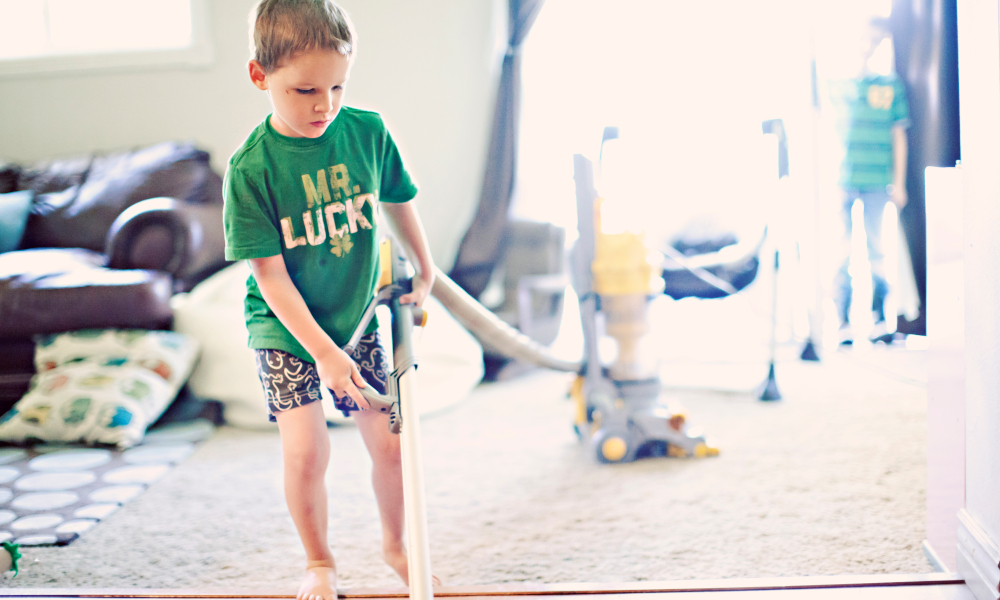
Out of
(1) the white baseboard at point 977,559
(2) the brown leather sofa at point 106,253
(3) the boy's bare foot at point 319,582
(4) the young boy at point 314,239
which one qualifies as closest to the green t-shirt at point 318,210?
(4) the young boy at point 314,239

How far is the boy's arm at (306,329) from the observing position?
0.83 metres

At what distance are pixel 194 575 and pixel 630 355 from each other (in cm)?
105

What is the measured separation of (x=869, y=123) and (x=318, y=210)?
106 inches

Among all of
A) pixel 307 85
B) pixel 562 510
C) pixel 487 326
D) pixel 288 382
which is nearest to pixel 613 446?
pixel 562 510

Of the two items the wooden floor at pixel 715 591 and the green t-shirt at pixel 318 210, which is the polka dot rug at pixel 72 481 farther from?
the green t-shirt at pixel 318 210

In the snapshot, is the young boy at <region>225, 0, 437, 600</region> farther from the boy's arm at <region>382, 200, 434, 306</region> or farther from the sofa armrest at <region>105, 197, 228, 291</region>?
the sofa armrest at <region>105, 197, 228, 291</region>

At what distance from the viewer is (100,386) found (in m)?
1.89

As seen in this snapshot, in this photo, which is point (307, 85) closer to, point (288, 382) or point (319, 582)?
point (288, 382)

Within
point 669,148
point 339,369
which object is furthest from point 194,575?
point 669,148

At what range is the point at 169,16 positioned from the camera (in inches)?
125

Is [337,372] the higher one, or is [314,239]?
[314,239]

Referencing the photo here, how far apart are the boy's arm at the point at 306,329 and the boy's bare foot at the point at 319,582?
0.97 feet

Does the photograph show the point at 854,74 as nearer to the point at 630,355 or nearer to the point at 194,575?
the point at 630,355

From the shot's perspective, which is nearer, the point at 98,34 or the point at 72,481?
the point at 72,481
